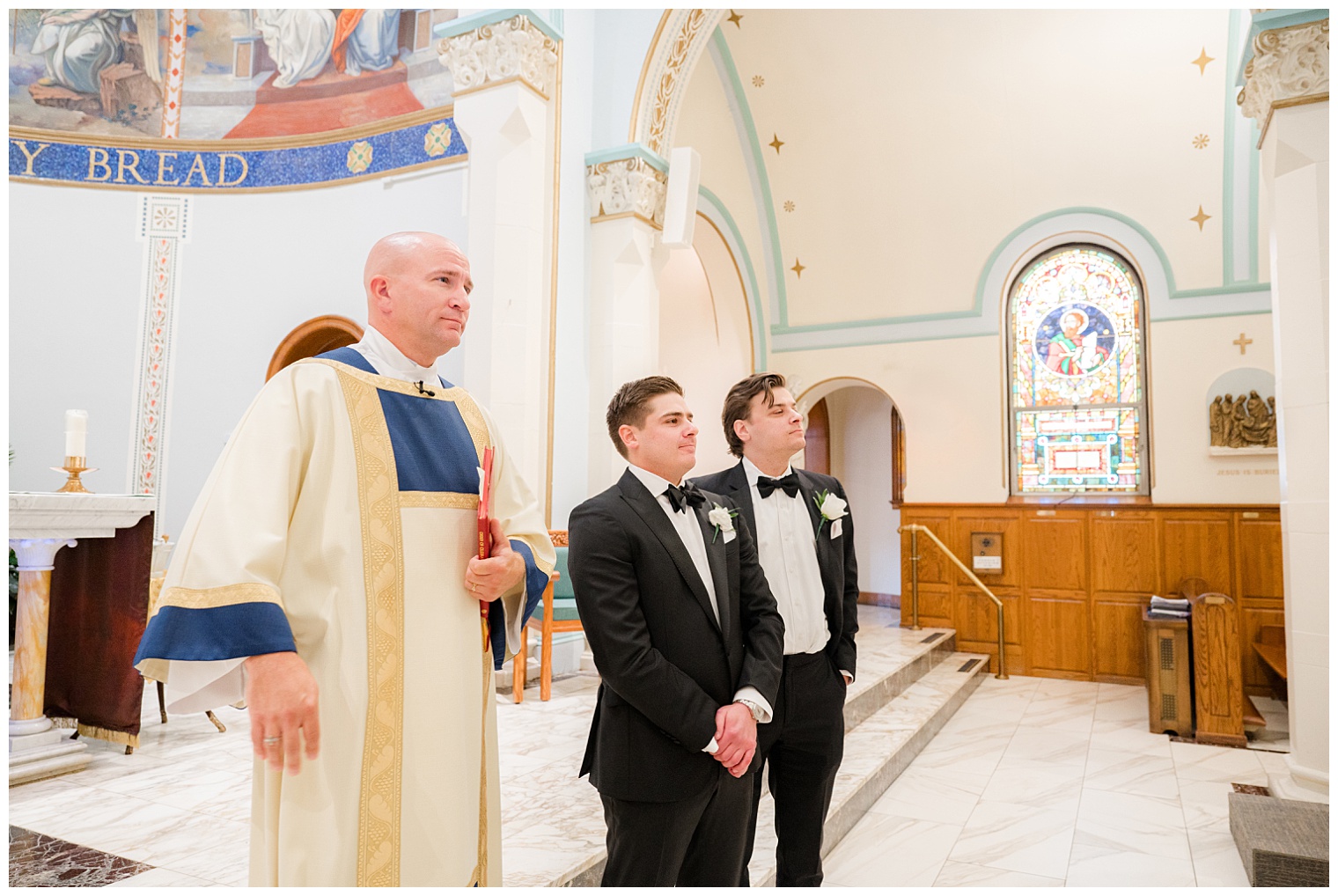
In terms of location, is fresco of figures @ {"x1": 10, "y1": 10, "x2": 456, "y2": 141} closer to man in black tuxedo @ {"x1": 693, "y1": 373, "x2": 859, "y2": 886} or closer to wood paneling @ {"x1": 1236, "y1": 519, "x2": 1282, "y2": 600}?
man in black tuxedo @ {"x1": 693, "y1": 373, "x2": 859, "y2": 886}

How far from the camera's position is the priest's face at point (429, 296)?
1.62 m

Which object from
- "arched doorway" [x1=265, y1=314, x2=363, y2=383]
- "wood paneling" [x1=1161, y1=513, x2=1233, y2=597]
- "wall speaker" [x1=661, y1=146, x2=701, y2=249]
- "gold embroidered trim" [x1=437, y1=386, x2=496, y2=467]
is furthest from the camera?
Answer: "wood paneling" [x1=1161, y1=513, x2=1233, y2=597]

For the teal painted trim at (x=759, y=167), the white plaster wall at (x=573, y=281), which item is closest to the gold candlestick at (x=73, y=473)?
the white plaster wall at (x=573, y=281)

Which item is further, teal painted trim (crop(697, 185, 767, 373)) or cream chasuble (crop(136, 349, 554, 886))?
teal painted trim (crop(697, 185, 767, 373))

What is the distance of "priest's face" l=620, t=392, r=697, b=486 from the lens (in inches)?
79.6

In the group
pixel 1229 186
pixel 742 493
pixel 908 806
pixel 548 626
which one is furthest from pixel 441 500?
pixel 1229 186

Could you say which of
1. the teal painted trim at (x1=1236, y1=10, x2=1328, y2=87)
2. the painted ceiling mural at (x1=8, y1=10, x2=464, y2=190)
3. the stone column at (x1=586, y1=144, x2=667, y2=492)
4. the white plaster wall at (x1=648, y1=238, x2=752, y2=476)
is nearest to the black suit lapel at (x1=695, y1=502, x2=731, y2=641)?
the stone column at (x1=586, y1=144, x2=667, y2=492)

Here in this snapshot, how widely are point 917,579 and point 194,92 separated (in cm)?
851

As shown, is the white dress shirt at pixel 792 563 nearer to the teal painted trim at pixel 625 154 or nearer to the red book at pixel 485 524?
the red book at pixel 485 524

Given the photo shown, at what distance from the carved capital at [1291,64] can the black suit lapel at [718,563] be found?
3580mm

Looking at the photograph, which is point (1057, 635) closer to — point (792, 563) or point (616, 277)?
point (616, 277)

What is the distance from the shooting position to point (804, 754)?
2.54 m

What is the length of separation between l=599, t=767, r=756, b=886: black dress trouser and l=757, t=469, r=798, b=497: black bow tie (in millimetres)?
940

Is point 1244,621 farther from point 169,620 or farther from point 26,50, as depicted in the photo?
point 26,50
